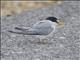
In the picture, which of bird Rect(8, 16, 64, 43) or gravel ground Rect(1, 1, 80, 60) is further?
bird Rect(8, 16, 64, 43)

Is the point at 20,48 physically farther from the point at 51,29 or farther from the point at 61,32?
the point at 61,32

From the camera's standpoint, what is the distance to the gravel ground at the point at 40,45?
745cm

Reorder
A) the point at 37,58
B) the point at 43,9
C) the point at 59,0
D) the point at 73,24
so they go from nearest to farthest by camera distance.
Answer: the point at 37,58
the point at 73,24
the point at 43,9
the point at 59,0

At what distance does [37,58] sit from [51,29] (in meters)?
0.84

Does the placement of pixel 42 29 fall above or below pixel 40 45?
above

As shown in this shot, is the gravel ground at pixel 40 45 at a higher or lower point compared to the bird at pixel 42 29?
lower

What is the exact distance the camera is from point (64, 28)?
387 inches

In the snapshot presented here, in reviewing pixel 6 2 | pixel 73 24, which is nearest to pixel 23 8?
pixel 6 2

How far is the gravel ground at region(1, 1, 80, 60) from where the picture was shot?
7.45 meters

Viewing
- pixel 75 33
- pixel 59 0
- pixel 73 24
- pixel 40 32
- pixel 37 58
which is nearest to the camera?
pixel 37 58

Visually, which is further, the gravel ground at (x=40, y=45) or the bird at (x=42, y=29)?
the bird at (x=42, y=29)

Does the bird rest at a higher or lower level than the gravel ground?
higher

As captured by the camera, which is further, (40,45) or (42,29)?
(40,45)

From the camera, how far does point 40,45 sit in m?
8.09
